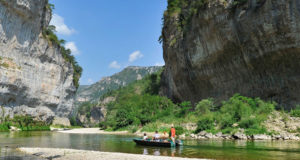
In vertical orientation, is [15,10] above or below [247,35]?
above

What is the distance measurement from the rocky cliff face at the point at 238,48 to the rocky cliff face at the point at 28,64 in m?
30.3

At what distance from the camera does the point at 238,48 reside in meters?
32.1

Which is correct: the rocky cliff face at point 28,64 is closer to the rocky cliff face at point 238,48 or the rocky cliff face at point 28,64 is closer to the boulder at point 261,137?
the rocky cliff face at point 238,48

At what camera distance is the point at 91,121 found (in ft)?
415

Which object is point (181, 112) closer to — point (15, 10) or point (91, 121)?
point (15, 10)

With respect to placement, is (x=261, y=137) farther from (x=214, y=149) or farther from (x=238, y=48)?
(x=238, y=48)

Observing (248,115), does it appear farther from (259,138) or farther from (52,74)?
(52,74)

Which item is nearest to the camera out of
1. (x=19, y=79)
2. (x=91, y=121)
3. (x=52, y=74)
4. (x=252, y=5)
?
(x=252, y=5)

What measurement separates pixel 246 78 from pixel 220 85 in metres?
5.22

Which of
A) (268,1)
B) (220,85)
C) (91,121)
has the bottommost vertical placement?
(91,121)

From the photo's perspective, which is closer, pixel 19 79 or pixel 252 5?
pixel 252 5

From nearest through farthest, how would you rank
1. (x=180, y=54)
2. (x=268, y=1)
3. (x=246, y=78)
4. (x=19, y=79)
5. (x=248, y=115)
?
1. (x=248, y=115)
2. (x=268, y=1)
3. (x=246, y=78)
4. (x=180, y=54)
5. (x=19, y=79)

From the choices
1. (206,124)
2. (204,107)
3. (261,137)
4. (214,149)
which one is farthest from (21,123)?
(214,149)

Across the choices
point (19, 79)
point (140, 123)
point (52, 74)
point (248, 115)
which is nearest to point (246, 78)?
point (248, 115)
